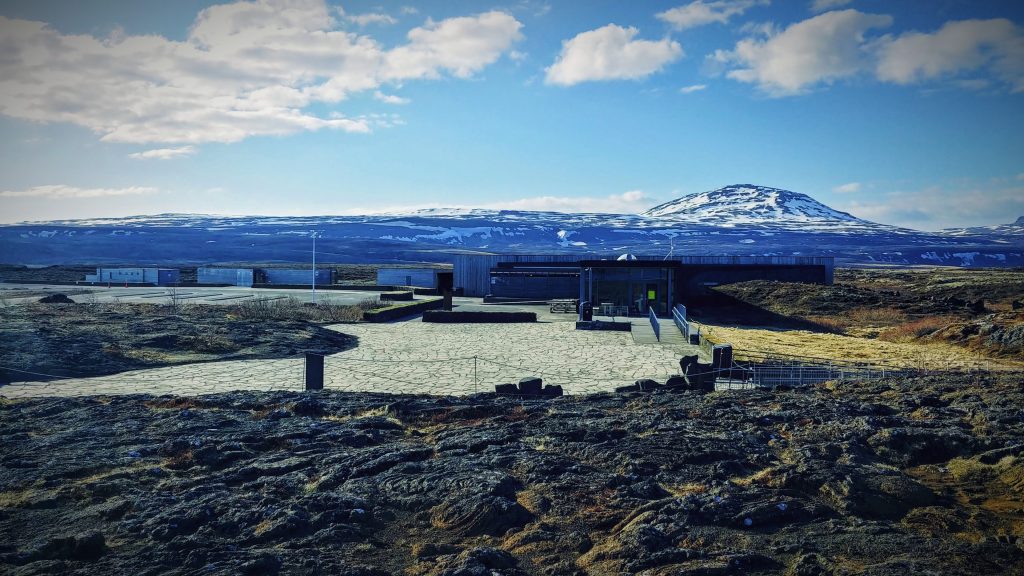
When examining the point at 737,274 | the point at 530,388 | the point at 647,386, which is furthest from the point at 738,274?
the point at 530,388

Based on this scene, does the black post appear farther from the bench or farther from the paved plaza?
the bench

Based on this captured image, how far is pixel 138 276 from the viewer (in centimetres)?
7144

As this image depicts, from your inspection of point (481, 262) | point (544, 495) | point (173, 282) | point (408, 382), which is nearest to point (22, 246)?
point (173, 282)

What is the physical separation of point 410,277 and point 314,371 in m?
52.3

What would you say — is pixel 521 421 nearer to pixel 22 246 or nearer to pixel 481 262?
pixel 481 262

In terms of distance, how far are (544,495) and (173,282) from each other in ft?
228

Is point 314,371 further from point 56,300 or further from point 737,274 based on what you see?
point 737,274

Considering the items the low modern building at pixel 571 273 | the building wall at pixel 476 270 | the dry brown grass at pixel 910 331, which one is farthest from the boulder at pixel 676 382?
the building wall at pixel 476 270

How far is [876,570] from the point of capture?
22.6 feet

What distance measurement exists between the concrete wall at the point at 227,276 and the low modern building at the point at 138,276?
4.27 m

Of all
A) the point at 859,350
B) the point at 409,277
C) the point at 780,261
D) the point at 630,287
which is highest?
the point at 780,261

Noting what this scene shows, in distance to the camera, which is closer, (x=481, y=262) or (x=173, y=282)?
(x=481, y=262)

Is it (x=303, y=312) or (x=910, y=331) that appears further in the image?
(x=303, y=312)

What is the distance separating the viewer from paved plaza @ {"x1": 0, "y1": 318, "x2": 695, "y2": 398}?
59.1ft
